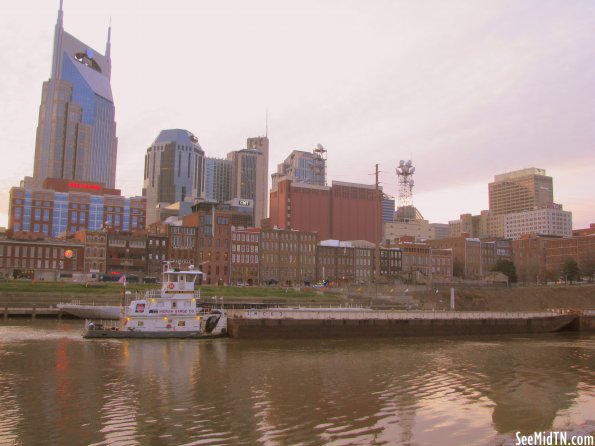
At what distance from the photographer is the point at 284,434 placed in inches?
1016

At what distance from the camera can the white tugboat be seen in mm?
60750

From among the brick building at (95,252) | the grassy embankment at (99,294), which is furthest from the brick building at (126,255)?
the grassy embankment at (99,294)

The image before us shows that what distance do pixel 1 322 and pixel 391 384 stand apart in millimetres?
61463

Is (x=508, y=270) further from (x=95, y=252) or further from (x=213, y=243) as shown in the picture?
(x=95, y=252)

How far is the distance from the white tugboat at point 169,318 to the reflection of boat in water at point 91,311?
2378 cm

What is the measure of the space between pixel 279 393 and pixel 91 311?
5916cm

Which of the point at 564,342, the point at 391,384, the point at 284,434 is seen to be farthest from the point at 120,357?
the point at 564,342

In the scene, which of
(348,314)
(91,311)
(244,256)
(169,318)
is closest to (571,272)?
(244,256)

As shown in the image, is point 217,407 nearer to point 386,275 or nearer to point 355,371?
point 355,371

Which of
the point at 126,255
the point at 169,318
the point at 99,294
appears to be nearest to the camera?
the point at 169,318

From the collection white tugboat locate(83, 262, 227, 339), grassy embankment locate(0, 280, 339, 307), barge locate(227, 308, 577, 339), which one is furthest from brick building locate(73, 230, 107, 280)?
barge locate(227, 308, 577, 339)

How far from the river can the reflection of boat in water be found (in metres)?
26.1

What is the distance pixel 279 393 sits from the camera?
34.6m

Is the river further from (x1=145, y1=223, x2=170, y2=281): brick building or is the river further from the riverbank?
(x1=145, y1=223, x2=170, y2=281): brick building
